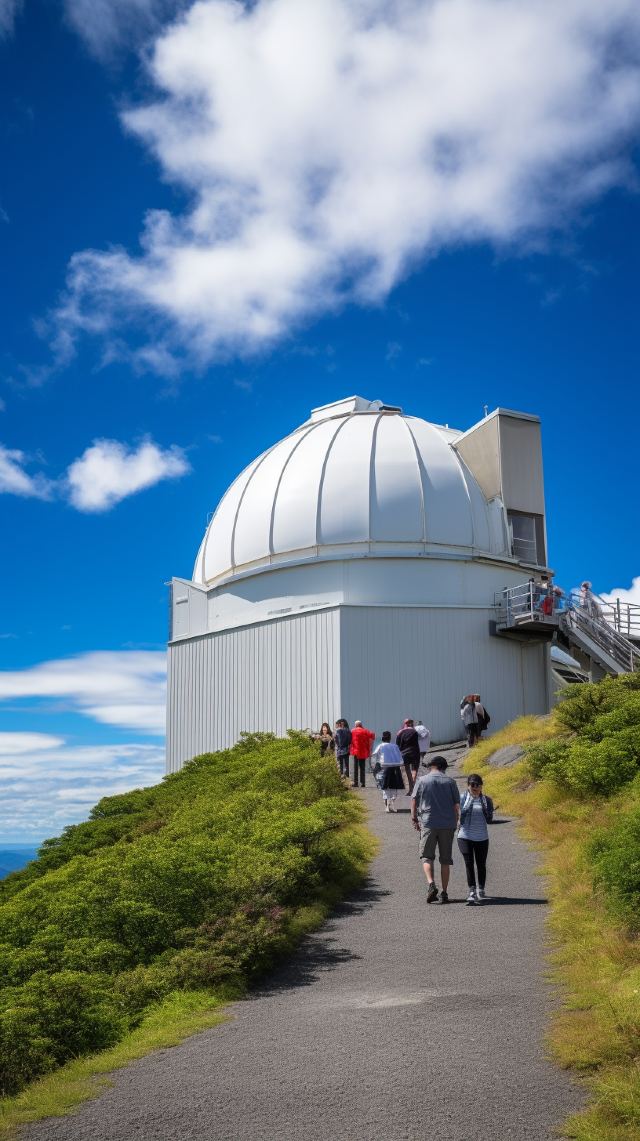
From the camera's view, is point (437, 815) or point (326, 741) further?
A: point (326, 741)

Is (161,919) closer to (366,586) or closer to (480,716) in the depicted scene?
(480,716)

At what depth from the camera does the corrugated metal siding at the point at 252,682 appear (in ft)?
77.6

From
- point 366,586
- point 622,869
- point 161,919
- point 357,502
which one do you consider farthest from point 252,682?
point 622,869

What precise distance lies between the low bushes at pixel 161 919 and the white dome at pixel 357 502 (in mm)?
13213

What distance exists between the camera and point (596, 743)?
43.8ft

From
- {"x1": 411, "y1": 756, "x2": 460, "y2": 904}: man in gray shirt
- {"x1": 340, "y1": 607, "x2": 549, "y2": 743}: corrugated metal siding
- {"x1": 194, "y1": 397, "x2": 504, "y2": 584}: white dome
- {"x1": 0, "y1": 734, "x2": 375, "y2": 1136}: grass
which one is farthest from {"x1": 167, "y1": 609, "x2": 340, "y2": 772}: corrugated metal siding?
{"x1": 411, "y1": 756, "x2": 460, "y2": 904}: man in gray shirt

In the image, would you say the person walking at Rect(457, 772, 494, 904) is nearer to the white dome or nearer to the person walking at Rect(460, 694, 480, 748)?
the person walking at Rect(460, 694, 480, 748)

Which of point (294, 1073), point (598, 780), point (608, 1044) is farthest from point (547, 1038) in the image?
point (598, 780)

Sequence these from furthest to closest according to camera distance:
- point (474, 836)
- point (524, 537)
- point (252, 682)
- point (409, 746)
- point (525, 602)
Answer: point (524, 537) → point (252, 682) → point (525, 602) → point (409, 746) → point (474, 836)

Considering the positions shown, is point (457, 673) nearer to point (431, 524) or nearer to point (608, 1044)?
point (431, 524)

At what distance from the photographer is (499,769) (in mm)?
16844

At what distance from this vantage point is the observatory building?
23.8m

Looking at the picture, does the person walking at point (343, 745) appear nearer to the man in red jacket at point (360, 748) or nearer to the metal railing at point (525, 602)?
the man in red jacket at point (360, 748)

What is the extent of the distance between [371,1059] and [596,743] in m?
8.97
